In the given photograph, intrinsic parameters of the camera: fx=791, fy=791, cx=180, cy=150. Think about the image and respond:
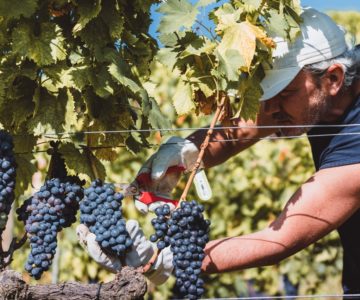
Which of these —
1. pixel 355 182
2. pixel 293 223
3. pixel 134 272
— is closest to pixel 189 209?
pixel 134 272

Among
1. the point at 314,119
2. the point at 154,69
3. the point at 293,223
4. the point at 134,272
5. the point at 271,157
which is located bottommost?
the point at 134,272

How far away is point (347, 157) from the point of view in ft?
9.02

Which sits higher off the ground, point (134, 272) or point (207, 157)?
point (207, 157)

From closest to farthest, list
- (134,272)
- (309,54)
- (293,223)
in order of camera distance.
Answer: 1. (134,272)
2. (293,223)
3. (309,54)

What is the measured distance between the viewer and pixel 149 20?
276 cm

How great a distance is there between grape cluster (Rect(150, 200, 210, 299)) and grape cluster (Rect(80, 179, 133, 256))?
0.38 feet

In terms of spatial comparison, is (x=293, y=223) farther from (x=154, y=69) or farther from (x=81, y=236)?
(x=154, y=69)

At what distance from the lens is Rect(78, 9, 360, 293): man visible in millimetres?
2678

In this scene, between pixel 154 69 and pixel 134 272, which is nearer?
pixel 134 272

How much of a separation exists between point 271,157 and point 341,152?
340cm

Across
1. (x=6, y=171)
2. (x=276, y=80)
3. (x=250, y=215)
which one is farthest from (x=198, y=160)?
(x=250, y=215)

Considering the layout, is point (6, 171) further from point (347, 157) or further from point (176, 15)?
point (347, 157)

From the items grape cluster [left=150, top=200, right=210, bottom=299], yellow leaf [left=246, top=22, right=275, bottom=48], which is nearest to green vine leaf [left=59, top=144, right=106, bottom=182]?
grape cluster [left=150, top=200, right=210, bottom=299]

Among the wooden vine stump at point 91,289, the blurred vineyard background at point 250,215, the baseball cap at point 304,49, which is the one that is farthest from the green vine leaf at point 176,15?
the blurred vineyard background at point 250,215
